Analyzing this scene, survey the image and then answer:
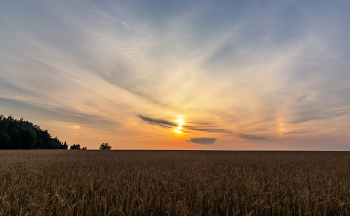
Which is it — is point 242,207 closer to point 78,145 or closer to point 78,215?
point 78,215

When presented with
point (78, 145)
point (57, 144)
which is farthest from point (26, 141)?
point (78, 145)

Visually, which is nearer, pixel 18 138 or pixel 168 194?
pixel 168 194

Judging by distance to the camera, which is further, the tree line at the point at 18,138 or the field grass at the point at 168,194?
the tree line at the point at 18,138

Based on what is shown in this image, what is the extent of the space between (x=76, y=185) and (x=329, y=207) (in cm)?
558

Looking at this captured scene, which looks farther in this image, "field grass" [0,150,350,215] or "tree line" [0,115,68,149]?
"tree line" [0,115,68,149]

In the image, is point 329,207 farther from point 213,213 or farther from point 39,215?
point 39,215

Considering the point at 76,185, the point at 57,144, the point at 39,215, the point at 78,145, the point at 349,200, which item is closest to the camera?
the point at 39,215

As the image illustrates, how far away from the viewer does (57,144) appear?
97125 mm

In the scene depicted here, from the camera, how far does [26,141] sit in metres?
82.9

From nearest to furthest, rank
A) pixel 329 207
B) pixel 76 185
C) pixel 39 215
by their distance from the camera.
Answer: pixel 39 215
pixel 329 207
pixel 76 185

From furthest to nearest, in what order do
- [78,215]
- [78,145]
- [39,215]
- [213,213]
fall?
[78,145], [213,213], [78,215], [39,215]

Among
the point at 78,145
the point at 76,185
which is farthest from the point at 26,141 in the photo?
the point at 76,185

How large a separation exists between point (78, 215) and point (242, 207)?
9.22 ft

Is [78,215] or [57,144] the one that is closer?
[78,215]
